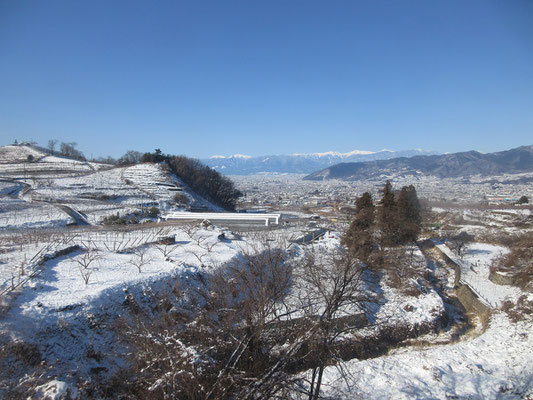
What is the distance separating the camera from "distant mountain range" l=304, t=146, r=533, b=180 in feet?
343

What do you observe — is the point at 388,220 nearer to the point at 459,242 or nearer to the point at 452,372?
the point at 459,242

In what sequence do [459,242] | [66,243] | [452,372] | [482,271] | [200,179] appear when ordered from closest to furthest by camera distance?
[452,372] < [66,243] < [482,271] < [459,242] < [200,179]

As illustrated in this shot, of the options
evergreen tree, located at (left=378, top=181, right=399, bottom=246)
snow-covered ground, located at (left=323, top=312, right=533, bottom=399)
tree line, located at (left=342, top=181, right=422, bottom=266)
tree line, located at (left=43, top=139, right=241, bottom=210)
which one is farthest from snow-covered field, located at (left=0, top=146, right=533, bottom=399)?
tree line, located at (left=43, top=139, right=241, bottom=210)

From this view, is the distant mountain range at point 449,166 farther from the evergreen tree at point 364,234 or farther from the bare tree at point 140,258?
the bare tree at point 140,258

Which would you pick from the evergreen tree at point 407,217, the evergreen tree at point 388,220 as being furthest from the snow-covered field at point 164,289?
the evergreen tree at point 388,220

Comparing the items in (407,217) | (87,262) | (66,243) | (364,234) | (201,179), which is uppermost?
(201,179)

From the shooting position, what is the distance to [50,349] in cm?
654

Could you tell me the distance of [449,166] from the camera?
120312 mm

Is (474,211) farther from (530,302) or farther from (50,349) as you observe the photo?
(50,349)

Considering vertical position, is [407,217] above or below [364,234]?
above

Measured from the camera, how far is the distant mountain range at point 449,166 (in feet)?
343

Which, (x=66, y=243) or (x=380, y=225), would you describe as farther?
(x=380, y=225)

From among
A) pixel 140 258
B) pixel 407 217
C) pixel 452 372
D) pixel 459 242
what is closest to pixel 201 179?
pixel 407 217

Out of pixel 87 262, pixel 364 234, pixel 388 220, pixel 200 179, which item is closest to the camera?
pixel 87 262
